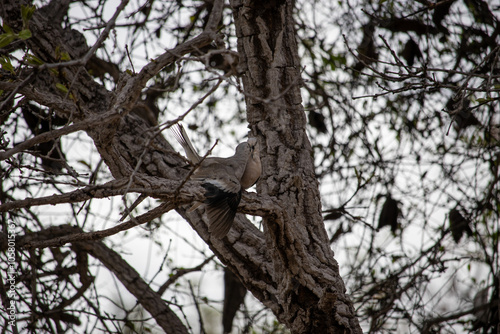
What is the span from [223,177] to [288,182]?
0.46 m

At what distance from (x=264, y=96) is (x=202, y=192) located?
4.04 ft

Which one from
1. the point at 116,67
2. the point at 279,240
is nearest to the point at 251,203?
the point at 279,240

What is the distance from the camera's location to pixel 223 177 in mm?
3420

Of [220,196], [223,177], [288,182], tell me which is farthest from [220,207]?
[288,182]

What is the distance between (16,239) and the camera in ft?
13.3

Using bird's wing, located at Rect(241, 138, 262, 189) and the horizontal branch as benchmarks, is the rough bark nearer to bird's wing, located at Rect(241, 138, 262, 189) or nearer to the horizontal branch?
bird's wing, located at Rect(241, 138, 262, 189)

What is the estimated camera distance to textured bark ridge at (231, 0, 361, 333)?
3.04 m

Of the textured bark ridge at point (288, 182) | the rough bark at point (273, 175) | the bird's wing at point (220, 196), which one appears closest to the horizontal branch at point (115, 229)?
the bird's wing at point (220, 196)

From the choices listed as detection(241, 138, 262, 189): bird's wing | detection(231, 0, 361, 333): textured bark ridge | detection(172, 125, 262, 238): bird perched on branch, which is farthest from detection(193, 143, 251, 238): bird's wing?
detection(231, 0, 361, 333): textured bark ridge

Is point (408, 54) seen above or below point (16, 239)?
above

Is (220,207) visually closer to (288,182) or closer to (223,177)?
(223,177)

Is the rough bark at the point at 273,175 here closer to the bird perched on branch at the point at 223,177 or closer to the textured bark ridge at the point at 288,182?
the textured bark ridge at the point at 288,182

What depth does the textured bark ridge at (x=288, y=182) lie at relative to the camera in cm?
304

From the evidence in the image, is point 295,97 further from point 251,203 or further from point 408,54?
point 408,54
